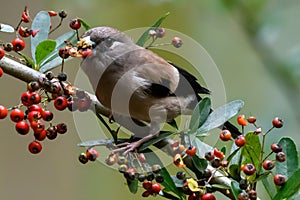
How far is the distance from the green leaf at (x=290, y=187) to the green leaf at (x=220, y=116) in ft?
0.42

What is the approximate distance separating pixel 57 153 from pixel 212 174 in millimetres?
1942

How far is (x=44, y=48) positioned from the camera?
879mm

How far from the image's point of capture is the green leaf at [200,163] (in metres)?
0.79

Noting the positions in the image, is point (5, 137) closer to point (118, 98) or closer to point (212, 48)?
point (212, 48)

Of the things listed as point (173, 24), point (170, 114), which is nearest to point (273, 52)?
point (170, 114)

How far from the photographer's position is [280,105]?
173cm

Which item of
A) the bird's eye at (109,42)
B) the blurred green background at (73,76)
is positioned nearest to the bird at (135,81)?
the bird's eye at (109,42)

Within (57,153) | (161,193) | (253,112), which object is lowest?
(57,153)

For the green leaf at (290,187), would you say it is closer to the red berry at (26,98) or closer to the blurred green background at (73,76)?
the red berry at (26,98)

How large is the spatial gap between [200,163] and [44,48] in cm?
31

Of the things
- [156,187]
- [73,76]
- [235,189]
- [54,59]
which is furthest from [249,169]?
[73,76]

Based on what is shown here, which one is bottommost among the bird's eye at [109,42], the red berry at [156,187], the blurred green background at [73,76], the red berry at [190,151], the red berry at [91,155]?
the blurred green background at [73,76]

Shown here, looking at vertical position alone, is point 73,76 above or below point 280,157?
below

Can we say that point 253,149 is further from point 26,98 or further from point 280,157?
point 26,98
